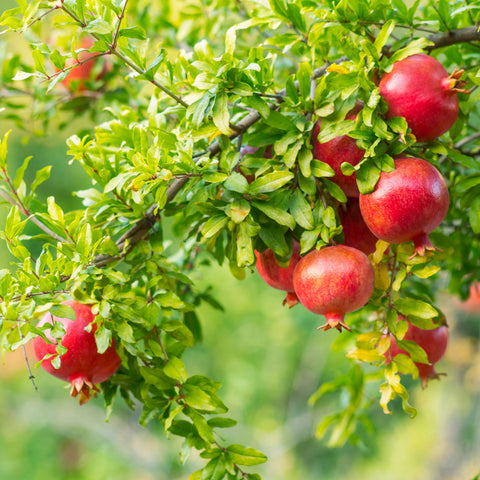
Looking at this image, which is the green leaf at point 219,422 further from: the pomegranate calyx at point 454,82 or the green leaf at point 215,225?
the pomegranate calyx at point 454,82

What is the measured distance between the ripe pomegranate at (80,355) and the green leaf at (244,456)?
0.54ft

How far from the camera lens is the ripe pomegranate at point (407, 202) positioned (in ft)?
1.67

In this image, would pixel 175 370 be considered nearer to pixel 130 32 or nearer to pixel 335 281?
pixel 335 281

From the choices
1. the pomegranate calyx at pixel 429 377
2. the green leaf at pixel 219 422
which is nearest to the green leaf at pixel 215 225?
the green leaf at pixel 219 422

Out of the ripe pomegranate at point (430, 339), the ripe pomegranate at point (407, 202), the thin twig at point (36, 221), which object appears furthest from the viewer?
the ripe pomegranate at point (430, 339)

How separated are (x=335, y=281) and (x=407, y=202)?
10 centimetres

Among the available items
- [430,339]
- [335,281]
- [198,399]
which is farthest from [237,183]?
[430,339]

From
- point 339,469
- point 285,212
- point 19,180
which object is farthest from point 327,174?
point 339,469

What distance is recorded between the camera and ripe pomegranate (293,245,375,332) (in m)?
0.52

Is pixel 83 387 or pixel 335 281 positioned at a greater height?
pixel 335 281

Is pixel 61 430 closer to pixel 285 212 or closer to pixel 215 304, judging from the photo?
pixel 215 304

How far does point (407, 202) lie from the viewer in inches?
20.0

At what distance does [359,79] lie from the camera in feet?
1.71

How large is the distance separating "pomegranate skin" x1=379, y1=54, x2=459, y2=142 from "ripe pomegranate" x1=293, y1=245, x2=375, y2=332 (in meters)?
0.14
